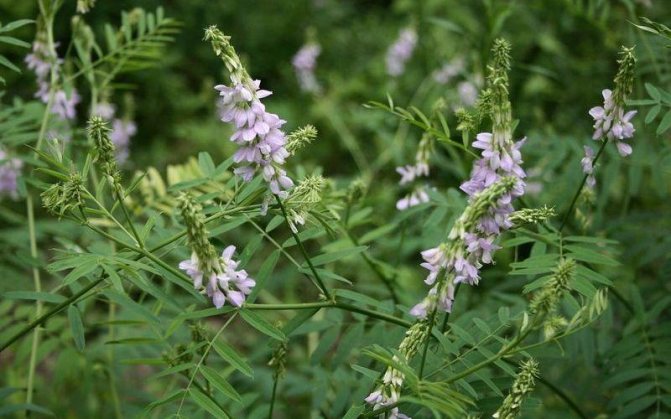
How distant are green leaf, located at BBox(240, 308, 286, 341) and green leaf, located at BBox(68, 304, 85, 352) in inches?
13.7

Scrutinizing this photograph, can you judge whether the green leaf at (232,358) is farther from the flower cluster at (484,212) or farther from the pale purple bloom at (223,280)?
the flower cluster at (484,212)

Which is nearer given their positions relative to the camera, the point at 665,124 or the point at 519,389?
the point at 519,389

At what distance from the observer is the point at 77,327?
5.40ft

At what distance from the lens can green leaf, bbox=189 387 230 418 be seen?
5.09 ft

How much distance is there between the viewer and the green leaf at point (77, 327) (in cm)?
161

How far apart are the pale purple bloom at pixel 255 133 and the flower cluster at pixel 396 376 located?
0.38 meters

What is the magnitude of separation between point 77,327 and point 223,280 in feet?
1.36

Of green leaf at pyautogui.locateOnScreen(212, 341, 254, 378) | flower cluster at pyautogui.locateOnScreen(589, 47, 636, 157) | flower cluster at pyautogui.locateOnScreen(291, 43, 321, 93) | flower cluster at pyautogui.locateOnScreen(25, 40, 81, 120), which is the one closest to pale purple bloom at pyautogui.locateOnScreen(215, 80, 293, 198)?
green leaf at pyautogui.locateOnScreen(212, 341, 254, 378)

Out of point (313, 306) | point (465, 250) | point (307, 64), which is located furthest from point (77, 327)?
point (307, 64)

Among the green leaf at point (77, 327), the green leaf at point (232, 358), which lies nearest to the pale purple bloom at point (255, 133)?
the green leaf at point (232, 358)

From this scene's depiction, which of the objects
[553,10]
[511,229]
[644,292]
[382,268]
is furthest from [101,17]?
[511,229]

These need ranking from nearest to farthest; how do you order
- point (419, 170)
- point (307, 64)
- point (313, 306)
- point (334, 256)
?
1. point (313, 306)
2. point (334, 256)
3. point (419, 170)
4. point (307, 64)

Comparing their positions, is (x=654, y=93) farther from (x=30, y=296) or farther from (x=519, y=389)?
(x=30, y=296)

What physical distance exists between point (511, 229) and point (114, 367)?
1.66 meters
